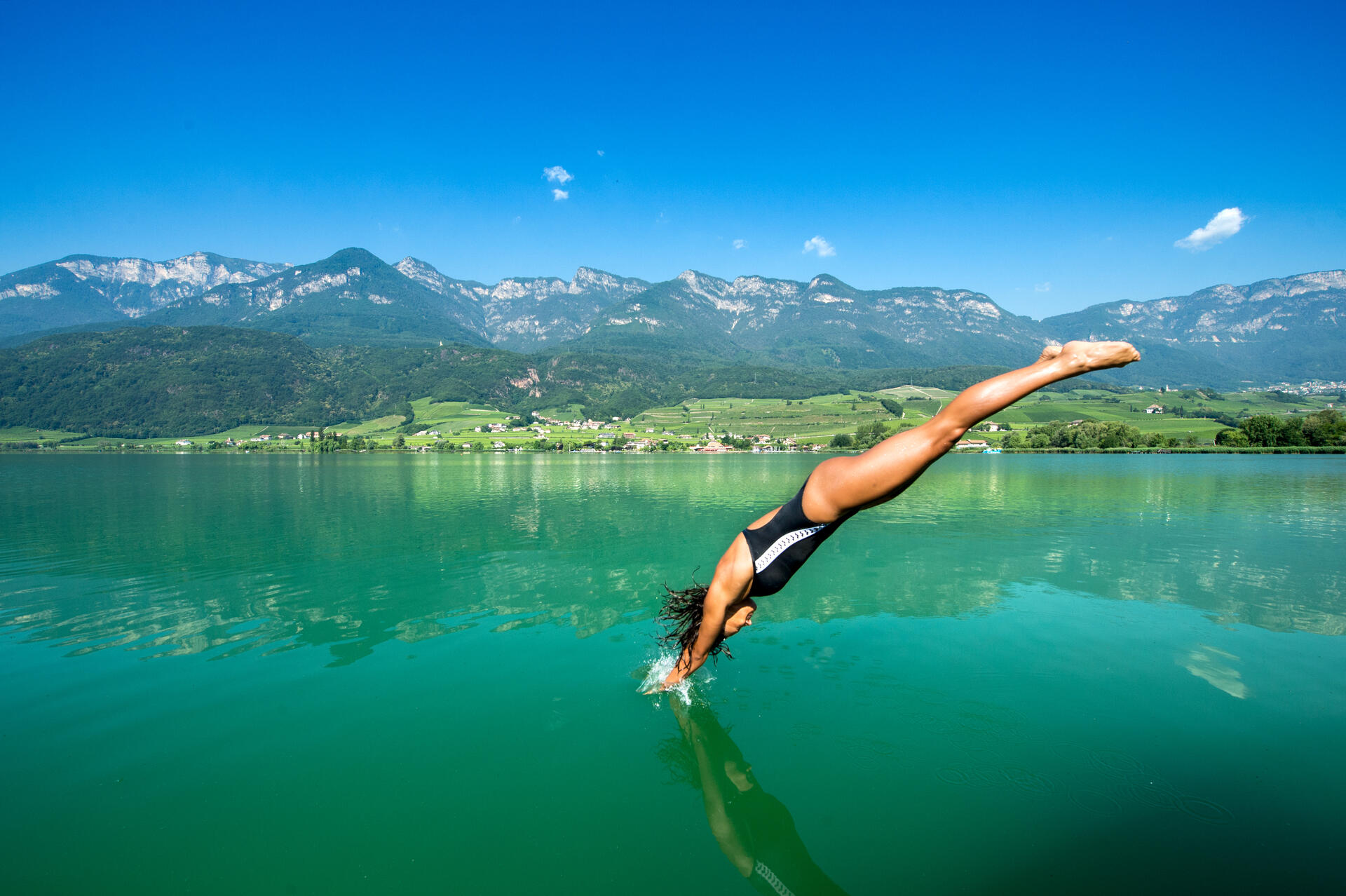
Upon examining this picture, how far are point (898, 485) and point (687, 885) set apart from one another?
3154 mm

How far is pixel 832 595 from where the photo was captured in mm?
12109

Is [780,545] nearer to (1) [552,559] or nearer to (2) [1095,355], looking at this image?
(2) [1095,355]

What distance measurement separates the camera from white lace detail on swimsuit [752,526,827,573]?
5004 mm

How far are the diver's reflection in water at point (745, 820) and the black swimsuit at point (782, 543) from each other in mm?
1674

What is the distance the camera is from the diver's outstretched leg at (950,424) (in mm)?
4004

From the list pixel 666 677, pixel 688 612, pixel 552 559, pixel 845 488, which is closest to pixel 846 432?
pixel 552 559

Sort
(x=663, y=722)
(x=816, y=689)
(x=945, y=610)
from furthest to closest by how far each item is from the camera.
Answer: (x=945, y=610) → (x=816, y=689) → (x=663, y=722)

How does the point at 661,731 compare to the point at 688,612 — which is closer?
the point at 661,731

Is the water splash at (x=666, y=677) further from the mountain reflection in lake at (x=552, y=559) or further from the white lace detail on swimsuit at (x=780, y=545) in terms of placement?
the white lace detail on swimsuit at (x=780, y=545)

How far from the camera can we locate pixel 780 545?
520cm

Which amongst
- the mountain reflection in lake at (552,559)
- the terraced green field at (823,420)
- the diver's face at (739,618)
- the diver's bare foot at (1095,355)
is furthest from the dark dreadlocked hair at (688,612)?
the terraced green field at (823,420)

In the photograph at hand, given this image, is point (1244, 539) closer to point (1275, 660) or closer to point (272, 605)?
point (1275, 660)

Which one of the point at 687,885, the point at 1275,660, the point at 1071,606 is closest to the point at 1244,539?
the point at 1071,606

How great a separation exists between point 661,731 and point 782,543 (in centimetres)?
271
